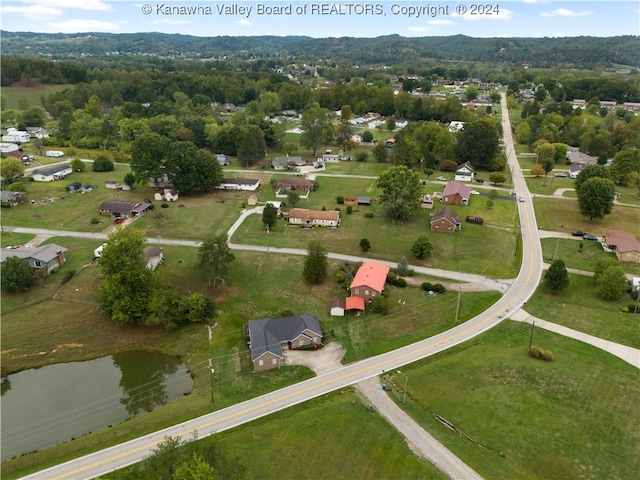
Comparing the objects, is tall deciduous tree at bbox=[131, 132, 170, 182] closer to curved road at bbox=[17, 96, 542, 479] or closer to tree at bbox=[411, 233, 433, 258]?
tree at bbox=[411, 233, 433, 258]

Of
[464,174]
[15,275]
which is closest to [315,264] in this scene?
[15,275]

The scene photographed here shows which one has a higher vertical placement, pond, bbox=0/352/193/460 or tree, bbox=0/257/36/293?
tree, bbox=0/257/36/293

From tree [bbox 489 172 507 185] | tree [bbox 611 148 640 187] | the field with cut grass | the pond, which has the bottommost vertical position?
the pond

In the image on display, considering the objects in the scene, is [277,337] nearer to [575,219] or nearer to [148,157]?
[148,157]

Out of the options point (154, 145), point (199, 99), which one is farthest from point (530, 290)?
point (199, 99)

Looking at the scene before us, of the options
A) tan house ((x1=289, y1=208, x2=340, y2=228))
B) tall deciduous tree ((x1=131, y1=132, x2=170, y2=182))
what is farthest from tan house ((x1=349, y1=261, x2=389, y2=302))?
tall deciduous tree ((x1=131, y1=132, x2=170, y2=182))

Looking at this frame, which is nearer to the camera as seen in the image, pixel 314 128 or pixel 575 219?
pixel 575 219
